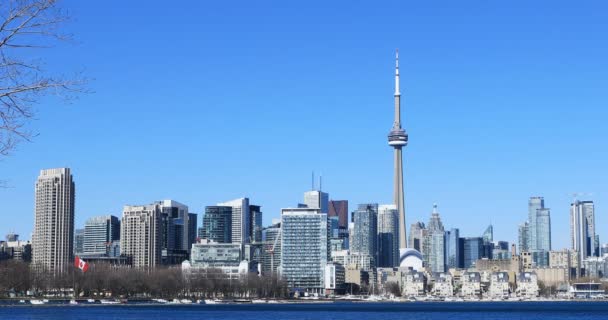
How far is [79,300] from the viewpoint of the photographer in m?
196

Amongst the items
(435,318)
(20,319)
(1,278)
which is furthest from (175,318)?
(1,278)

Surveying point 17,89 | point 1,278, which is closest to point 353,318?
point 1,278

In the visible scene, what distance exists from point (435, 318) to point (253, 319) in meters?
28.0

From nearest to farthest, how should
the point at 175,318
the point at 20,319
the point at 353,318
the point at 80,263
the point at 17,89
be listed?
1. the point at 17,89
2. the point at 20,319
3. the point at 175,318
4. the point at 353,318
5. the point at 80,263

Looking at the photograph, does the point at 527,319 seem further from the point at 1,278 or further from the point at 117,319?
the point at 1,278

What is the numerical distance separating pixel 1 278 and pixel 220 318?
74080 millimetres

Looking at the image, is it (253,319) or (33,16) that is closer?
(33,16)

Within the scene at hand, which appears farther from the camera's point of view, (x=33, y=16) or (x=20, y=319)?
(x=20, y=319)

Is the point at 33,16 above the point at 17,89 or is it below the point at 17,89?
above

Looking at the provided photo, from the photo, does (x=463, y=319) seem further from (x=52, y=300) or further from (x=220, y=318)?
(x=52, y=300)

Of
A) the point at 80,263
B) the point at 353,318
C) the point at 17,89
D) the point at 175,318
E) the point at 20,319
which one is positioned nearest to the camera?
the point at 17,89

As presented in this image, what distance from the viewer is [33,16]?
14422 millimetres

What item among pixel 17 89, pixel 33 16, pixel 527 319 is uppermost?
pixel 33 16

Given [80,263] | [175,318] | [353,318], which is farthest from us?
[80,263]
